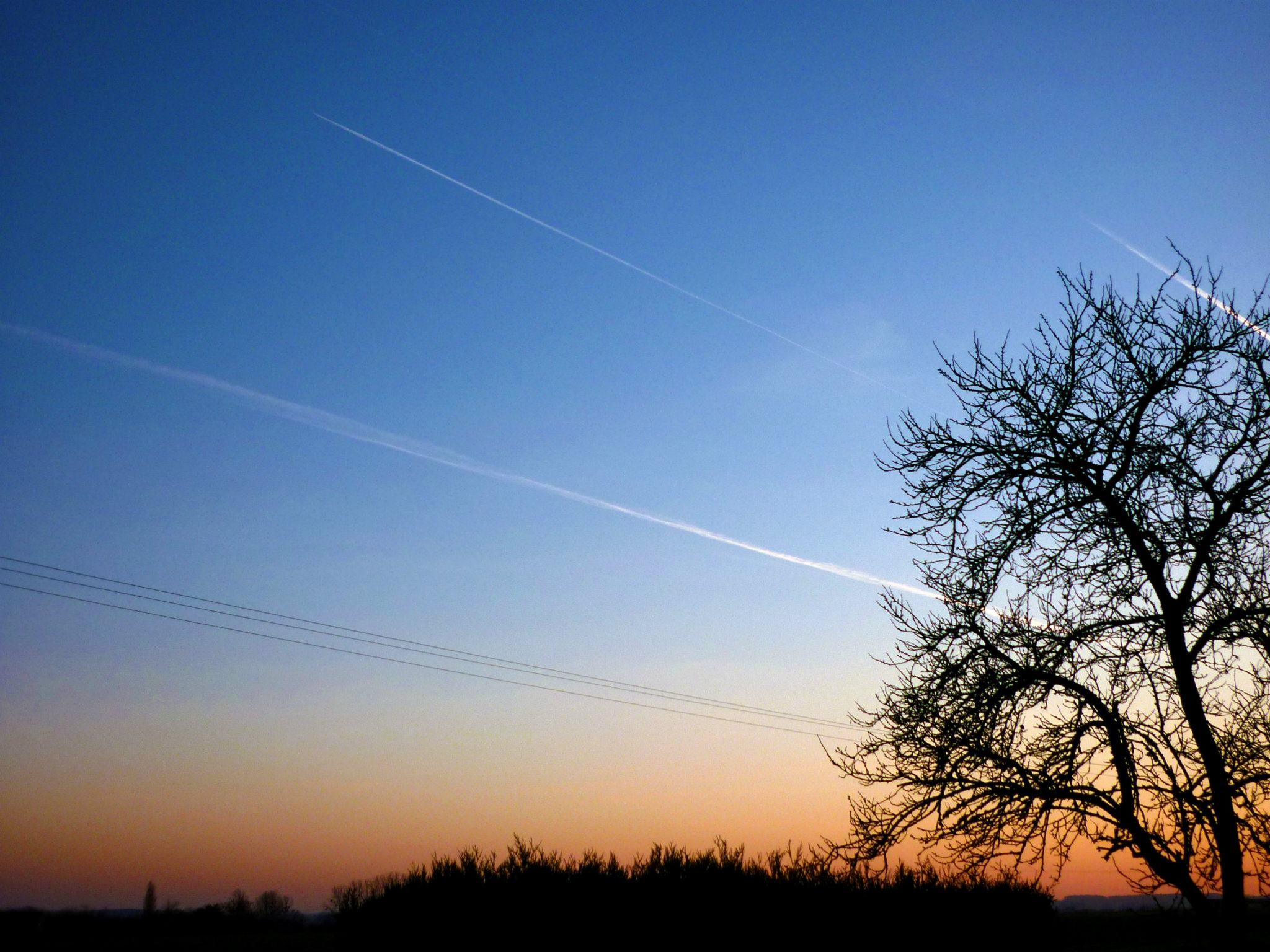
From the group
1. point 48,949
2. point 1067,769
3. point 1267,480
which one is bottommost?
point 48,949

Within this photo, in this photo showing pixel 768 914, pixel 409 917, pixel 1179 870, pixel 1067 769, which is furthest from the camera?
pixel 768 914

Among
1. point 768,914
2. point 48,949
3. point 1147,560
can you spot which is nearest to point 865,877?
point 768,914

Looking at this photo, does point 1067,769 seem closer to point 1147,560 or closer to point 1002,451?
point 1147,560

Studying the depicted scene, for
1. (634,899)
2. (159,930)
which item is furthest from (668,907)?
(159,930)

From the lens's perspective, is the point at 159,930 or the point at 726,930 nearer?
the point at 726,930

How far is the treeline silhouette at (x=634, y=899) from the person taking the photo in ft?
42.6

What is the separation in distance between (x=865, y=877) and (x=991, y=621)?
→ 21.9 ft

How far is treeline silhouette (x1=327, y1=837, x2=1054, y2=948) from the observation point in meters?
13.0

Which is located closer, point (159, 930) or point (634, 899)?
point (634, 899)

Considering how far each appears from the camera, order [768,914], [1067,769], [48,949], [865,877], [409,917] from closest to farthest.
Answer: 1. [1067,769]
2. [409,917]
3. [768,914]
4. [865,877]
5. [48,949]

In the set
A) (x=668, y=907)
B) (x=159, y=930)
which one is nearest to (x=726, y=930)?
(x=668, y=907)

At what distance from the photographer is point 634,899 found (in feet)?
43.8

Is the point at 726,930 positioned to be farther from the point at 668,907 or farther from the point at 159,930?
the point at 159,930

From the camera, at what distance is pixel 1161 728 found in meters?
10.1
